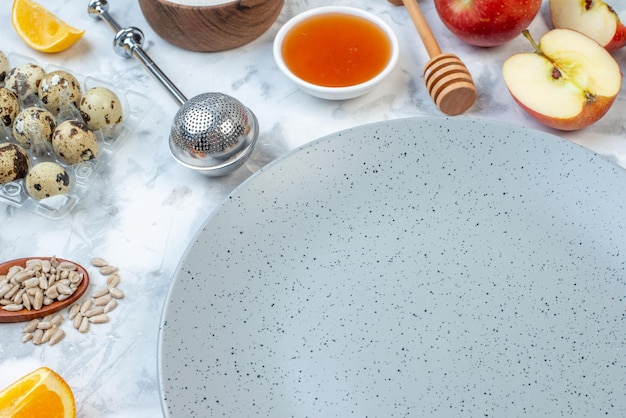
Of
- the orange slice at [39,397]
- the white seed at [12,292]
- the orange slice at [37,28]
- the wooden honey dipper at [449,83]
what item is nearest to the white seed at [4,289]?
the white seed at [12,292]

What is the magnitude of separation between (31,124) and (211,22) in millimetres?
230

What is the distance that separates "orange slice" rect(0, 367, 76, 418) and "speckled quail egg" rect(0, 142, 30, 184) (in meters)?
0.23

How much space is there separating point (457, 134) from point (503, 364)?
0.79 feet

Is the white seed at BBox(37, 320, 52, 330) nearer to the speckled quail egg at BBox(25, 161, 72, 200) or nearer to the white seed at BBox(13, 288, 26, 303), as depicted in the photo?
the white seed at BBox(13, 288, 26, 303)

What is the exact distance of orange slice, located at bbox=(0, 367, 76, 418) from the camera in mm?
585

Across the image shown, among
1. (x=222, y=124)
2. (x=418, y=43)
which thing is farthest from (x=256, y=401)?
(x=418, y=43)

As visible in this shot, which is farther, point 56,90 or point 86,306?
point 56,90

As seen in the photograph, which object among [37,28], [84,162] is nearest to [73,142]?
[84,162]

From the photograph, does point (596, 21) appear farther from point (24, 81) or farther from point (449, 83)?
point (24, 81)

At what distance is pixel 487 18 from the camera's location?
32.7 inches

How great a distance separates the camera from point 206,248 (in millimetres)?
682

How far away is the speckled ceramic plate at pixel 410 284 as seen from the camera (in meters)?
0.64

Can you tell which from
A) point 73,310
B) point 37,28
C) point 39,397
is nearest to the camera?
point 39,397

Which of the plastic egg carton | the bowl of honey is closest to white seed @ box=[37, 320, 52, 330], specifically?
the plastic egg carton
